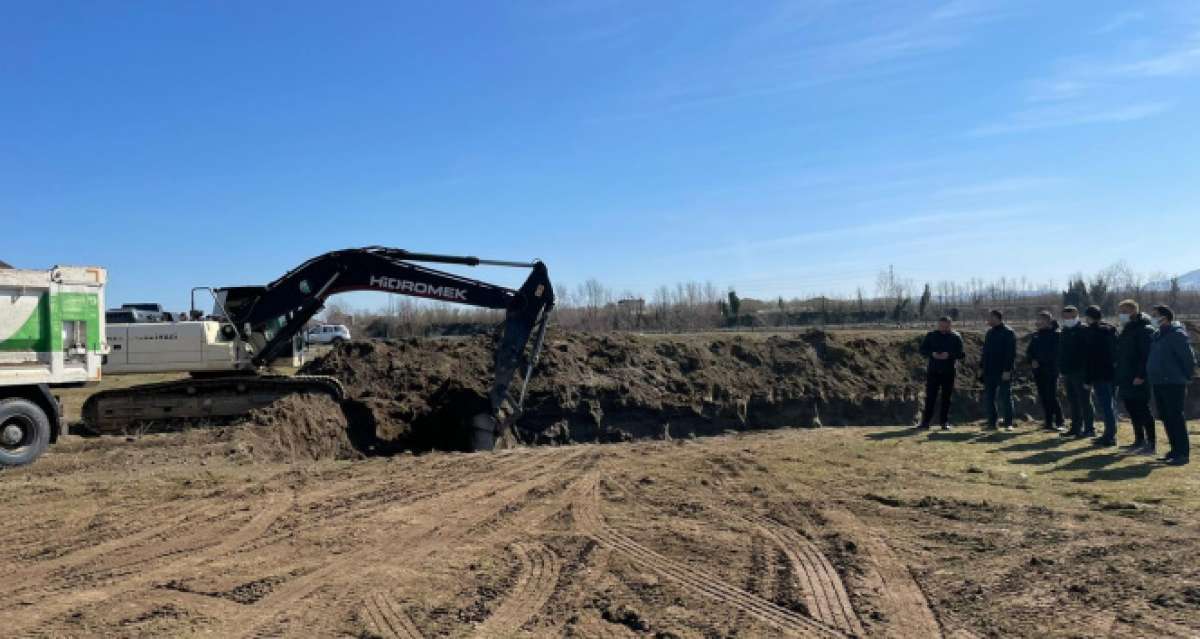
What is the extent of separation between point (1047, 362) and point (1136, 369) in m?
2.54

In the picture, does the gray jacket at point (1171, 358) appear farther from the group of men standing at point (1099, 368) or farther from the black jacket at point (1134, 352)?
the black jacket at point (1134, 352)

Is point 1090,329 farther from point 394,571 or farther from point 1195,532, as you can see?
point 394,571

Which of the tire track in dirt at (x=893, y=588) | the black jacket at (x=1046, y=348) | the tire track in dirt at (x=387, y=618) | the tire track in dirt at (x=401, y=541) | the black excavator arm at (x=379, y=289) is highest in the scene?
the black excavator arm at (x=379, y=289)

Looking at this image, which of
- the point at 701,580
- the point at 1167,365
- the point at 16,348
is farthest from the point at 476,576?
the point at 1167,365

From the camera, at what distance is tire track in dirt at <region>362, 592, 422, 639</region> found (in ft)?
16.0

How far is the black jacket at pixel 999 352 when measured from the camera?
1329 cm

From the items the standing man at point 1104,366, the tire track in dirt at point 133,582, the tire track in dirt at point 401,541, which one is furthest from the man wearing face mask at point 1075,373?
the tire track in dirt at point 133,582

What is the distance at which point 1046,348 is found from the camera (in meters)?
13.0

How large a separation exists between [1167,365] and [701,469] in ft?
19.1

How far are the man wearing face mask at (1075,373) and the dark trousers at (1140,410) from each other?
36.7 inches

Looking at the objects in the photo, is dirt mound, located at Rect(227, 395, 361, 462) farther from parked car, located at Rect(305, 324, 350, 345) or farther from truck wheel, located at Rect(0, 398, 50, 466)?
parked car, located at Rect(305, 324, 350, 345)

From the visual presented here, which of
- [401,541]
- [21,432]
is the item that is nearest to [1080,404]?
[401,541]

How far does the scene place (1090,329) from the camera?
37.7ft

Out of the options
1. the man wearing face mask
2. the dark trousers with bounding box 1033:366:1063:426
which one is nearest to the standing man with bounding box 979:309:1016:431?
the dark trousers with bounding box 1033:366:1063:426
